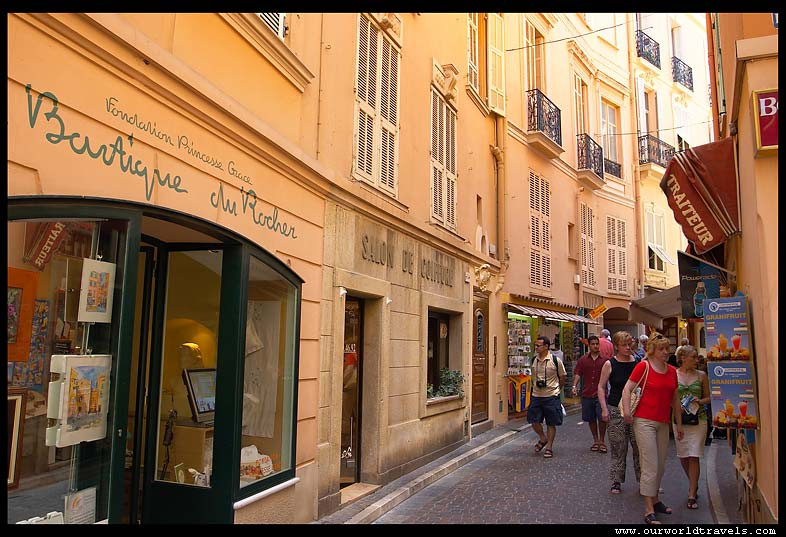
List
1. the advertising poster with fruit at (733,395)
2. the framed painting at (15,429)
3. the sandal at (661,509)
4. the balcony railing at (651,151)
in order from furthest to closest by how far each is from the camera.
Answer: the balcony railing at (651,151), the sandal at (661,509), the advertising poster with fruit at (733,395), the framed painting at (15,429)

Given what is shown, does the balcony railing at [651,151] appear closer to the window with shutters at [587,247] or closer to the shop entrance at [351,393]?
the window with shutters at [587,247]

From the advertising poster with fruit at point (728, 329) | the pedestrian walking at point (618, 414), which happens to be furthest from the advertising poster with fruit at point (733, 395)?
the pedestrian walking at point (618, 414)

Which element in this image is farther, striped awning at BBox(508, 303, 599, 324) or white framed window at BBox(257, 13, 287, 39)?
striped awning at BBox(508, 303, 599, 324)

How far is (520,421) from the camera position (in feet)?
46.5

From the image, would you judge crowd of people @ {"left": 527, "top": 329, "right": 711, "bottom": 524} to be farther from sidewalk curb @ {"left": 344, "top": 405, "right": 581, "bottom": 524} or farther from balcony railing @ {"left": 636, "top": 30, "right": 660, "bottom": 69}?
balcony railing @ {"left": 636, "top": 30, "right": 660, "bottom": 69}

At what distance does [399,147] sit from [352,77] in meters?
1.53

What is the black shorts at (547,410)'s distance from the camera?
975 centimetres

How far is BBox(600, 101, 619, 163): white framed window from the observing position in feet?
66.1

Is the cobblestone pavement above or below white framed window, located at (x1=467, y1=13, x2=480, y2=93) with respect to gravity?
below

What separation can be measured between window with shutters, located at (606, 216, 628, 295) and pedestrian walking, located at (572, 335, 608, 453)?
9.93 metres

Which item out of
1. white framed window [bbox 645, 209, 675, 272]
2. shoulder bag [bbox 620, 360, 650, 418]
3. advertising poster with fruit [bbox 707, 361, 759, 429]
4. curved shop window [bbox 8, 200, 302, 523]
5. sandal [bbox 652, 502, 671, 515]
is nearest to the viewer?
curved shop window [bbox 8, 200, 302, 523]

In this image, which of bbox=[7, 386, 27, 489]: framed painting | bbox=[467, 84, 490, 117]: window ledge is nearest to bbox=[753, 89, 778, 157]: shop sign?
bbox=[7, 386, 27, 489]: framed painting

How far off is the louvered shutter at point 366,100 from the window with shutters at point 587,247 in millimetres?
11513
